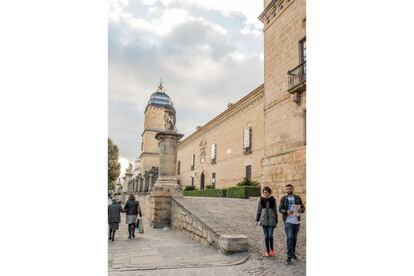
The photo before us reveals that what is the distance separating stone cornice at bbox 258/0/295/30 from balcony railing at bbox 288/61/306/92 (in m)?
3.01

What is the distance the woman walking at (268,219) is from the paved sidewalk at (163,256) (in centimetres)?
44

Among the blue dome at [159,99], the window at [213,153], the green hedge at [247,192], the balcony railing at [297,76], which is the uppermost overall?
the blue dome at [159,99]

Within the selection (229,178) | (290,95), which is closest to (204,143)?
(229,178)

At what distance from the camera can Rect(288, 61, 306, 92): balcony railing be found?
11908 millimetres

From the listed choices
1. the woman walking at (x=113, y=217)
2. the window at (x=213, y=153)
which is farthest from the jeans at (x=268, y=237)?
the window at (x=213, y=153)

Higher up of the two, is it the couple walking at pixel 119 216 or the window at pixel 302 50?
the window at pixel 302 50

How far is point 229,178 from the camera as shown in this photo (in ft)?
85.0

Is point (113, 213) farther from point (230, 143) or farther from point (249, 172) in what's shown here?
point (230, 143)

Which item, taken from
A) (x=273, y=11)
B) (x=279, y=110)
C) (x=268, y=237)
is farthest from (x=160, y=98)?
(x=268, y=237)

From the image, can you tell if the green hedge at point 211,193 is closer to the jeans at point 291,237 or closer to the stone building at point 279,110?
the stone building at point 279,110

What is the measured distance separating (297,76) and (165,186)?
6550mm

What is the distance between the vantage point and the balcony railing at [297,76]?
11908 millimetres

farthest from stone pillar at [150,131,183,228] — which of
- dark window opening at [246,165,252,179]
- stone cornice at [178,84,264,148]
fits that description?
dark window opening at [246,165,252,179]
